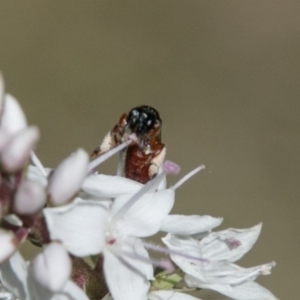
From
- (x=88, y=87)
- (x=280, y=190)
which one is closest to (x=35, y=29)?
(x=88, y=87)

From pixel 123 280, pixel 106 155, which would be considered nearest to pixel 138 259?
pixel 123 280

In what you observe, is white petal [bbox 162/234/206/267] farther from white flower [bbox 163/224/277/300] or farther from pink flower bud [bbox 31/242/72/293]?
pink flower bud [bbox 31/242/72/293]

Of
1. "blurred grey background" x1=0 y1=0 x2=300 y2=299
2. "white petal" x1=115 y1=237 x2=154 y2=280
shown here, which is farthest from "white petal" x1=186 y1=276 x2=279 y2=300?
"blurred grey background" x1=0 y1=0 x2=300 y2=299

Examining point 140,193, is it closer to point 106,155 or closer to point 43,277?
point 106,155

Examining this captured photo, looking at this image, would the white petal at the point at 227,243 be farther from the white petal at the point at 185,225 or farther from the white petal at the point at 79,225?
the white petal at the point at 79,225

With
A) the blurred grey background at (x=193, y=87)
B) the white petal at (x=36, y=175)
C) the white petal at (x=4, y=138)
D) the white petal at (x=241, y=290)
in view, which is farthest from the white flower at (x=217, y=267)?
the blurred grey background at (x=193, y=87)

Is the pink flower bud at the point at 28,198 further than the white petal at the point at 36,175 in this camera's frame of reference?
No
